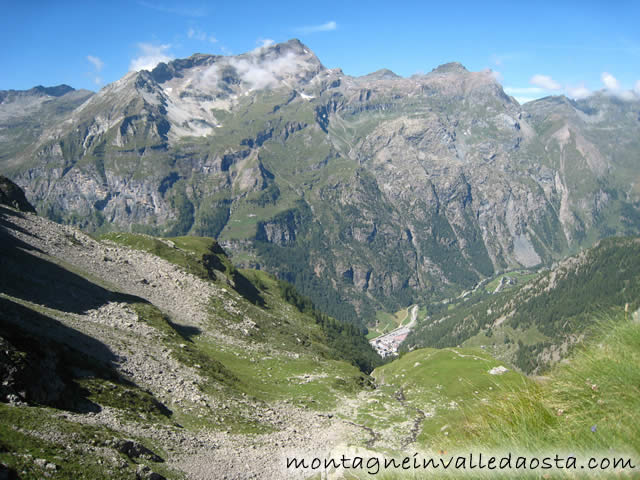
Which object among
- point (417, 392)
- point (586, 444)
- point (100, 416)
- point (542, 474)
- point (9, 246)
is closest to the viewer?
point (542, 474)

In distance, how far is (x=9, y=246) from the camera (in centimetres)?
5156

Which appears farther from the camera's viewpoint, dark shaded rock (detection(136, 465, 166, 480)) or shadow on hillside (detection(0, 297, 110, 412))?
shadow on hillside (detection(0, 297, 110, 412))

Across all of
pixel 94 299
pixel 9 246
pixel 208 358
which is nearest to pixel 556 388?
pixel 208 358

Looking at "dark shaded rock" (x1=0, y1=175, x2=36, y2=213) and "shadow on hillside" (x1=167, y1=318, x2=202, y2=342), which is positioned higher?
"dark shaded rock" (x1=0, y1=175, x2=36, y2=213)

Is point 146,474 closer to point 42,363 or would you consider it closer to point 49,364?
point 42,363

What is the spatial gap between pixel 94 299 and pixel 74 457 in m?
37.0

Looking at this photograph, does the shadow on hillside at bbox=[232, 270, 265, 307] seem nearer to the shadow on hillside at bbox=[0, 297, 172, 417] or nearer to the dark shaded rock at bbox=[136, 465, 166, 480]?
the shadow on hillside at bbox=[0, 297, 172, 417]

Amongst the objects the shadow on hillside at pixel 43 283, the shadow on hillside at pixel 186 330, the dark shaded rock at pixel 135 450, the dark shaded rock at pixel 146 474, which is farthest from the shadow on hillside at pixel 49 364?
the shadow on hillside at pixel 186 330

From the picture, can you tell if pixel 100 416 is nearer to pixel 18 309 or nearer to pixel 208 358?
pixel 18 309

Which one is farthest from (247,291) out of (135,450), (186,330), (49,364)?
(135,450)

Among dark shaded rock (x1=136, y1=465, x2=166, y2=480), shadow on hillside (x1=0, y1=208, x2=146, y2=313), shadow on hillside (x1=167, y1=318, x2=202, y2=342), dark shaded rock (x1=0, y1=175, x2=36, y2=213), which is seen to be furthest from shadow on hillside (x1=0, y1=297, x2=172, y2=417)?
dark shaded rock (x1=0, y1=175, x2=36, y2=213)

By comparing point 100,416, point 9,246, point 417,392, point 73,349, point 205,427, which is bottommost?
point 417,392

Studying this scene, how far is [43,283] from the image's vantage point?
47125 mm

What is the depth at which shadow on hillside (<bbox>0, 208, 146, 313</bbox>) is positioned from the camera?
4375 cm
